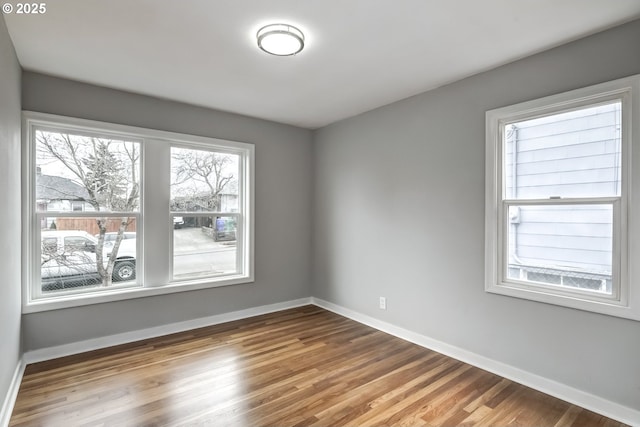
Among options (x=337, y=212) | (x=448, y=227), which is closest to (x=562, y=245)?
(x=448, y=227)

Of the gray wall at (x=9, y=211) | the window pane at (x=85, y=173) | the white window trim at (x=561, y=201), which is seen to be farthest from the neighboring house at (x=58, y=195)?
the white window trim at (x=561, y=201)

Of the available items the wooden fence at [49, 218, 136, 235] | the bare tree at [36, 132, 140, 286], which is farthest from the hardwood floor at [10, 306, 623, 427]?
the wooden fence at [49, 218, 136, 235]

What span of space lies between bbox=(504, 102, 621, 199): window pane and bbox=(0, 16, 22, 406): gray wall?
→ 3650 millimetres

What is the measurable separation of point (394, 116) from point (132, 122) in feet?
9.13

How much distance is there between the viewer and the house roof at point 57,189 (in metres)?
3.01

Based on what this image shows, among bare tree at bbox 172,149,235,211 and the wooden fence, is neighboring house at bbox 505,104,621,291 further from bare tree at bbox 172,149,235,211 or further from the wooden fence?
the wooden fence

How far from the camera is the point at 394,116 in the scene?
12.0 ft

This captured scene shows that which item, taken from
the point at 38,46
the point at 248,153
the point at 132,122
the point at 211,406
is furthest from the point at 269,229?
the point at 38,46

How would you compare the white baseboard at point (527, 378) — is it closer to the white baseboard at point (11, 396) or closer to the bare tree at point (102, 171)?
the bare tree at point (102, 171)

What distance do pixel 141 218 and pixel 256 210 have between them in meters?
1.35

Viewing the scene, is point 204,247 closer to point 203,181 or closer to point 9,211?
point 203,181

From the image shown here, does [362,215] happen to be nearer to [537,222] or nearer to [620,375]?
[537,222]

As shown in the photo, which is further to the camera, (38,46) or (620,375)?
(38,46)

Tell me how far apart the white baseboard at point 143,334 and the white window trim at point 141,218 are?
37 centimetres
